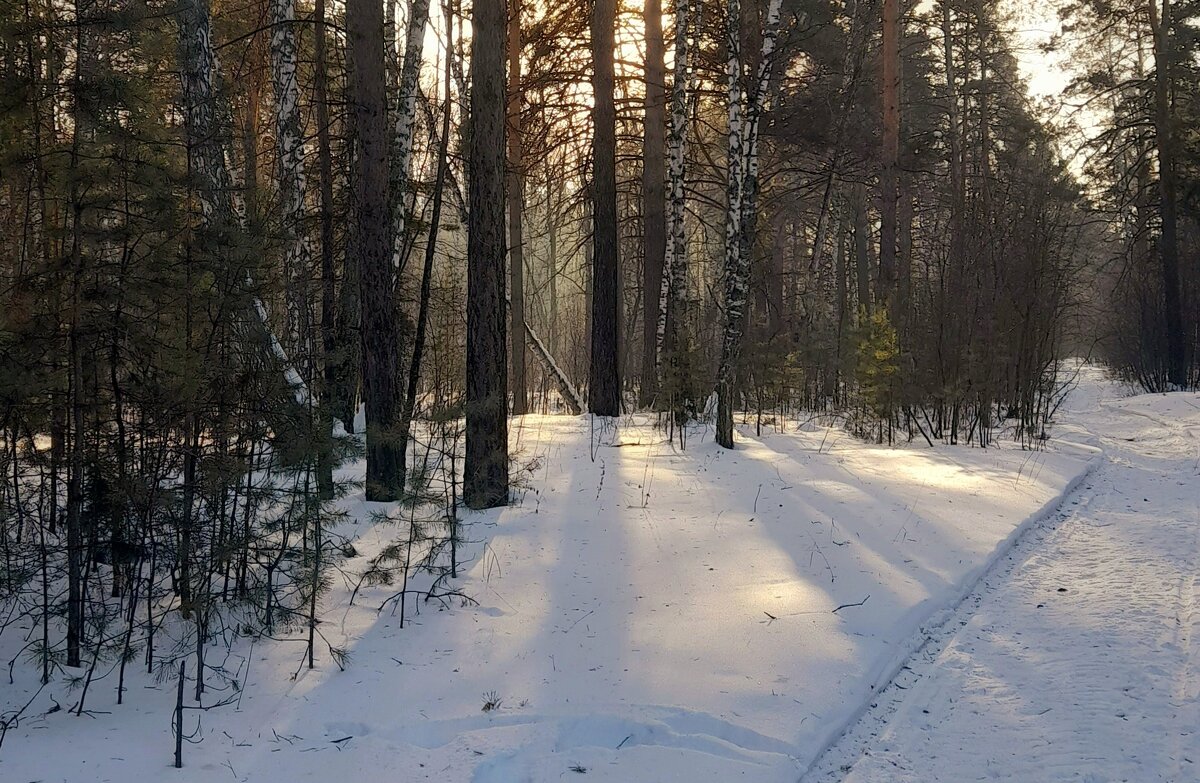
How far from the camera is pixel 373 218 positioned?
21.6ft

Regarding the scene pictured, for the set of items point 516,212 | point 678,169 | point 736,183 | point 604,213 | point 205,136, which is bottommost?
point 205,136

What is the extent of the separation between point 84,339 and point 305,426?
1.12 meters

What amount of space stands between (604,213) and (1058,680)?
9062mm

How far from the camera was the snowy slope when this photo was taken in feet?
10.6

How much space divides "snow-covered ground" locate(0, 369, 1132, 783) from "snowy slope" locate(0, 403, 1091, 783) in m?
0.01

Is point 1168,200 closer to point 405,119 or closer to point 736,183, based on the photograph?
point 736,183

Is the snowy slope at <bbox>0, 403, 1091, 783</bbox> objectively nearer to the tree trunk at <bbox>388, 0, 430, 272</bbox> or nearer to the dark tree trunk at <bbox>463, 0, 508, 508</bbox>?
the dark tree trunk at <bbox>463, 0, 508, 508</bbox>

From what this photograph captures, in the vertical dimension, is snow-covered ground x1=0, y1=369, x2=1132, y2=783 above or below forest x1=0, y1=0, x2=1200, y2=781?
below

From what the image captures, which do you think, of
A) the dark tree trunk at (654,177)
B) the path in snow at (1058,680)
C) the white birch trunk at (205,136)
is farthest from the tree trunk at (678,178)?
the white birch trunk at (205,136)

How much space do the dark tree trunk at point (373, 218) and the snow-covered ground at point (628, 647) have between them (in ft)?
3.68

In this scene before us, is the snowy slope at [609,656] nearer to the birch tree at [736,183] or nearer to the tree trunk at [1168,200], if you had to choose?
the birch tree at [736,183]

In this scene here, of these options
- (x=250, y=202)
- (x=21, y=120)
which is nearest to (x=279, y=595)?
(x=250, y=202)

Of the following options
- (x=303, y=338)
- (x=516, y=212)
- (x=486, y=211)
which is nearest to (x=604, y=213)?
(x=516, y=212)

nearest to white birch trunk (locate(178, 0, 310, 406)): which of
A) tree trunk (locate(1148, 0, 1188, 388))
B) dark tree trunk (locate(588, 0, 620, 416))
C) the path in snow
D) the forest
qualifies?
the forest
